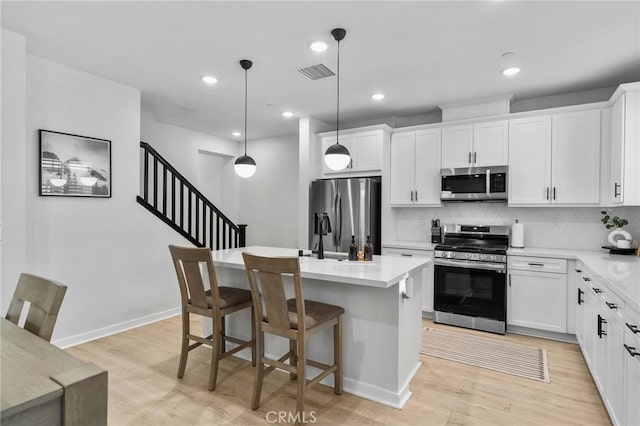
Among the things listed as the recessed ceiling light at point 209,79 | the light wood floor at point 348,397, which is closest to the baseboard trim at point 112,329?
the light wood floor at point 348,397

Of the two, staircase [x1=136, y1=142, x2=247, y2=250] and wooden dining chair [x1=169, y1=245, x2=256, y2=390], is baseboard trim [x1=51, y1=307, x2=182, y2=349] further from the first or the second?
wooden dining chair [x1=169, y1=245, x2=256, y2=390]

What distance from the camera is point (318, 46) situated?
2902 mm

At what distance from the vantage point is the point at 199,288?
2693mm

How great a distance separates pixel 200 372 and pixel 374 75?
3.22 m

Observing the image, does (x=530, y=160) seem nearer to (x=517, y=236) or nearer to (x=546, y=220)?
(x=546, y=220)

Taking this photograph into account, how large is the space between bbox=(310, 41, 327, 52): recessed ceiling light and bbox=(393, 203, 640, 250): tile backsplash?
277 centimetres

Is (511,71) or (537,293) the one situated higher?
(511,71)

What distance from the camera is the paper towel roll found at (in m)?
4.11

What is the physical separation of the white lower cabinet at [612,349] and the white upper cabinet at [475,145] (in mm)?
1618

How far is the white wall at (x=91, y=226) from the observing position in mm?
3127

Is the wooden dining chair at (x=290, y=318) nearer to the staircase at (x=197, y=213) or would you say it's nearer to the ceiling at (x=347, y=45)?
the ceiling at (x=347, y=45)

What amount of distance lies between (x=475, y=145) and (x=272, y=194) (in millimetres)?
3753

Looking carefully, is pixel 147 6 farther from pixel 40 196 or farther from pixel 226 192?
pixel 226 192

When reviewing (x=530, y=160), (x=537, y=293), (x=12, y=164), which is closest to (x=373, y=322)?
(x=537, y=293)
